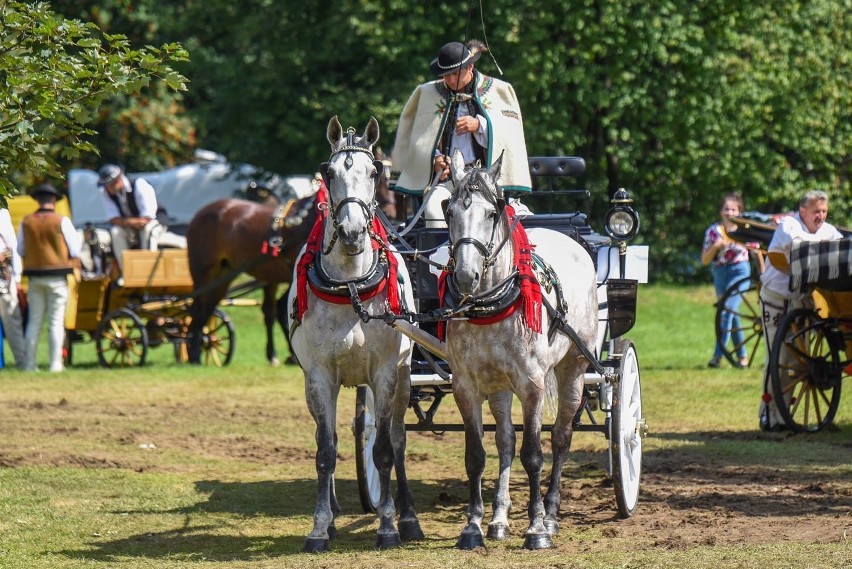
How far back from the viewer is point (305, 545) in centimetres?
725

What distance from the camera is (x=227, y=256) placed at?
17.2 metres

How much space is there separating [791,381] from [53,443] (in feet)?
20.3

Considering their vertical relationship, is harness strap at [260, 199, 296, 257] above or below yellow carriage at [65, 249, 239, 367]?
above

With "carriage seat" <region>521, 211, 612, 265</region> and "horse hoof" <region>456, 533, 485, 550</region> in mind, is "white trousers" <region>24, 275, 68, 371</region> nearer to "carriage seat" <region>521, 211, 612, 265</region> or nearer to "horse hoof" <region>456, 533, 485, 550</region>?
"carriage seat" <region>521, 211, 612, 265</region>

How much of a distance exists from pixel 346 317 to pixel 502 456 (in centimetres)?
110

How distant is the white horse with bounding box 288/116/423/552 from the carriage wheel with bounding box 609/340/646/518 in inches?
49.8

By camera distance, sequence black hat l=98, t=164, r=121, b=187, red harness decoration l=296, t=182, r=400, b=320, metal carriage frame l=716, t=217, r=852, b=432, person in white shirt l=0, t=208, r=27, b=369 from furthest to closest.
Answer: black hat l=98, t=164, r=121, b=187 < person in white shirt l=0, t=208, r=27, b=369 < metal carriage frame l=716, t=217, r=852, b=432 < red harness decoration l=296, t=182, r=400, b=320

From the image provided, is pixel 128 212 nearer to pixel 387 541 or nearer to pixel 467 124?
pixel 467 124

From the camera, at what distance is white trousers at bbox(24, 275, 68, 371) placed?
1673cm

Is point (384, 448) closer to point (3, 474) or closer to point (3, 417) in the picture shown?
point (3, 474)

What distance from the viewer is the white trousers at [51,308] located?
16734mm

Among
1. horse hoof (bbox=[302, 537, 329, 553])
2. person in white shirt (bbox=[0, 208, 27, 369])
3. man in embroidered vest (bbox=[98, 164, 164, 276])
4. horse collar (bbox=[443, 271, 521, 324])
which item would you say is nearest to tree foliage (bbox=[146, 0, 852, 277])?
man in embroidered vest (bbox=[98, 164, 164, 276])

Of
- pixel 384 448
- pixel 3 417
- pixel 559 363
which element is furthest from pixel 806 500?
pixel 3 417

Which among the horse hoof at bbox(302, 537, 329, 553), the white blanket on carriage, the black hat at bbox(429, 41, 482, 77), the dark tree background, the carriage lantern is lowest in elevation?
the horse hoof at bbox(302, 537, 329, 553)
